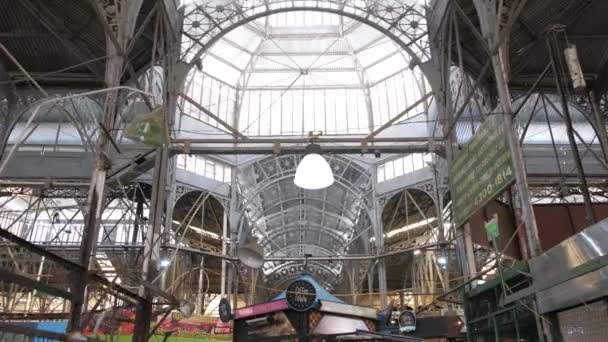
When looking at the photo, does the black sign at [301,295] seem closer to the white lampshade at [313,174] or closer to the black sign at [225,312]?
the black sign at [225,312]

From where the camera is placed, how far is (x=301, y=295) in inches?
523

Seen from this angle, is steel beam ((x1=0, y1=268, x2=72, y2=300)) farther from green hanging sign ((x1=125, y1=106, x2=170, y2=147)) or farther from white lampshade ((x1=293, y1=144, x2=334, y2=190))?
white lampshade ((x1=293, y1=144, x2=334, y2=190))

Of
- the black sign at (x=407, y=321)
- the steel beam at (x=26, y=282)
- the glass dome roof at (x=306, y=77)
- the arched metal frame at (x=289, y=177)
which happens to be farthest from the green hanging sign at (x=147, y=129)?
the glass dome roof at (x=306, y=77)

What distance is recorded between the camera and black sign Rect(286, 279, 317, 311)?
43.2ft

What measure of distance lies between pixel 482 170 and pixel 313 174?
361 centimetres

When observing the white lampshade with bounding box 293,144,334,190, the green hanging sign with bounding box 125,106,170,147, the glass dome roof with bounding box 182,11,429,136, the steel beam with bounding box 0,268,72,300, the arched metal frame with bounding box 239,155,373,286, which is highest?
the glass dome roof with bounding box 182,11,429,136

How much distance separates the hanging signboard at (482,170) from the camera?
27.8 ft

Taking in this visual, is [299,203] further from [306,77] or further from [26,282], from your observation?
[26,282]

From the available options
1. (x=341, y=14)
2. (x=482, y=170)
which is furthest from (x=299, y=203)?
(x=482, y=170)

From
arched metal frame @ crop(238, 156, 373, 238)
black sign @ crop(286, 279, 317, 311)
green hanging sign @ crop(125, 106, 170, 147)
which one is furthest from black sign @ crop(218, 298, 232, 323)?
arched metal frame @ crop(238, 156, 373, 238)

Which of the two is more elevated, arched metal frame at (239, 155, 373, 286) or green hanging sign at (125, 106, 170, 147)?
arched metal frame at (239, 155, 373, 286)

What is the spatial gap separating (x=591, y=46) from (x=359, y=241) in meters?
20.4

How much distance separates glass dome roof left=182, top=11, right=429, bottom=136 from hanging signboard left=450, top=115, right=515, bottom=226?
20.4m

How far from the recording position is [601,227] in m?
5.84
